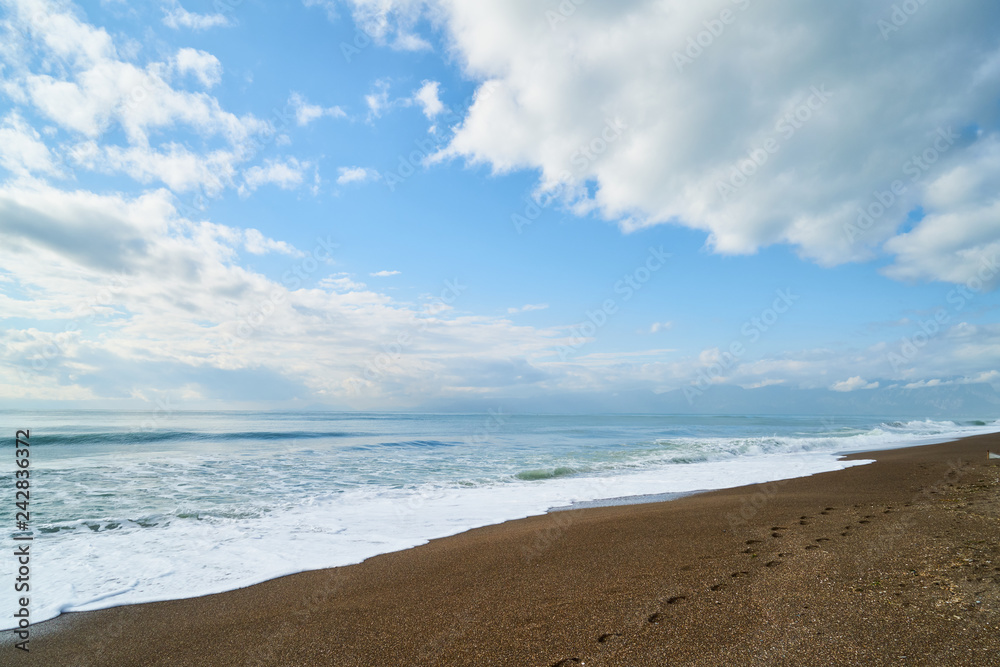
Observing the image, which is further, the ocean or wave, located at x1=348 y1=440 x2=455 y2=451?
wave, located at x1=348 y1=440 x2=455 y2=451

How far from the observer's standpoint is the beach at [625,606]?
3.06m

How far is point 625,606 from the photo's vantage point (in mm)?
3818

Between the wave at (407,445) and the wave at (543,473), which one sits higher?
the wave at (407,445)

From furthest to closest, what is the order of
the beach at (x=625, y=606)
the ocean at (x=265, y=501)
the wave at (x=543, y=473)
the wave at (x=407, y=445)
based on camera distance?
the wave at (x=407, y=445) < the wave at (x=543, y=473) < the ocean at (x=265, y=501) < the beach at (x=625, y=606)

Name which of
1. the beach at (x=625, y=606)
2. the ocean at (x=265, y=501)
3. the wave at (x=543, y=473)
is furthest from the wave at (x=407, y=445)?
the beach at (x=625, y=606)

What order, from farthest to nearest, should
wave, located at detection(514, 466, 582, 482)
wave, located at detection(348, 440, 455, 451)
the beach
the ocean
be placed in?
wave, located at detection(348, 440, 455, 451) < wave, located at detection(514, 466, 582, 482) < the ocean < the beach

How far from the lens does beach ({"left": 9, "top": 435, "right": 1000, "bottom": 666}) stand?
3.06 m

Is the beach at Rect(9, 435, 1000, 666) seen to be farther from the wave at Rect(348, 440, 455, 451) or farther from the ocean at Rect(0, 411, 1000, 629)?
the wave at Rect(348, 440, 455, 451)

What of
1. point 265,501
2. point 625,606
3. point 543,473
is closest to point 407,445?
point 543,473

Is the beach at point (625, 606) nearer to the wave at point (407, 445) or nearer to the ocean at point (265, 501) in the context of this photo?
the ocean at point (265, 501)

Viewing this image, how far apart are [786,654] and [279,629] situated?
3.97m

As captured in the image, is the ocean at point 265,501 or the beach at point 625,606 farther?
the ocean at point 265,501

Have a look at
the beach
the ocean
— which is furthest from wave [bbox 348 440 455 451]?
the beach

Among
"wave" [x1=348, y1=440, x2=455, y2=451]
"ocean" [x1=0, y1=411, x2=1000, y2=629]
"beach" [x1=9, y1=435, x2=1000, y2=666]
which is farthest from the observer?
"wave" [x1=348, y1=440, x2=455, y2=451]
